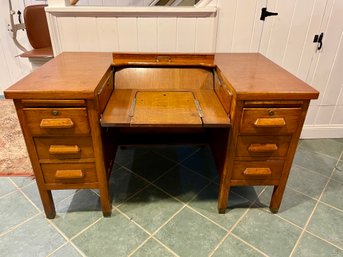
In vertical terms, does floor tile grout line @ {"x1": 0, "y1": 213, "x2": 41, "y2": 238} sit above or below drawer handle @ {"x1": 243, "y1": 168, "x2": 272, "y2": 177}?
below

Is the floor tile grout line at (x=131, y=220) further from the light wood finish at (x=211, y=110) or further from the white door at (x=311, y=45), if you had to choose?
the white door at (x=311, y=45)

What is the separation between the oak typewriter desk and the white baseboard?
1073mm

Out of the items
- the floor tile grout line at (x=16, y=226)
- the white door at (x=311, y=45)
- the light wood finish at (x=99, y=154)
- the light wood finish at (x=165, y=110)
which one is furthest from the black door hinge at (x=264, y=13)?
the floor tile grout line at (x=16, y=226)

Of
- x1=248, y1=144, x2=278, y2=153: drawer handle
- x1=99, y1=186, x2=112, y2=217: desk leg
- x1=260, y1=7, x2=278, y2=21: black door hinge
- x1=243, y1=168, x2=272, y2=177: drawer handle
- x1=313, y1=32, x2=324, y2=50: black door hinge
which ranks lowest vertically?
x1=99, y1=186, x2=112, y2=217: desk leg

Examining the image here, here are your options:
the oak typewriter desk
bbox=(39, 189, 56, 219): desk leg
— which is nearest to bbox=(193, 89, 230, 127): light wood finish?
the oak typewriter desk

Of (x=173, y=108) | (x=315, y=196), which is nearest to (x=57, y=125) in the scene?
(x=173, y=108)

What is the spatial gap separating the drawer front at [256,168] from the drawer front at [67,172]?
0.76 meters

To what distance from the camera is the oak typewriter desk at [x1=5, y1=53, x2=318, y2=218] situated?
1142 millimetres

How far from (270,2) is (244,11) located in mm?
200

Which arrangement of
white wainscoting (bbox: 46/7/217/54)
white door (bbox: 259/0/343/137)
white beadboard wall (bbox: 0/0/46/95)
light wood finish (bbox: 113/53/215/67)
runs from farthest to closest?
white beadboard wall (bbox: 0/0/46/95)
white door (bbox: 259/0/343/137)
white wainscoting (bbox: 46/7/217/54)
light wood finish (bbox: 113/53/215/67)

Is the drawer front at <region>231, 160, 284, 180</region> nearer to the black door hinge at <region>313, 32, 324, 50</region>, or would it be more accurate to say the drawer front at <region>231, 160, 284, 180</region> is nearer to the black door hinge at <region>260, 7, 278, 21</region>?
the black door hinge at <region>260, 7, 278, 21</region>

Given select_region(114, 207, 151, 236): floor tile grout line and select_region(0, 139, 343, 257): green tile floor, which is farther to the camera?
select_region(114, 207, 151, 236): floor tile grout line

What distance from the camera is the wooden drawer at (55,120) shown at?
1.13 metres

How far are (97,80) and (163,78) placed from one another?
506mm
